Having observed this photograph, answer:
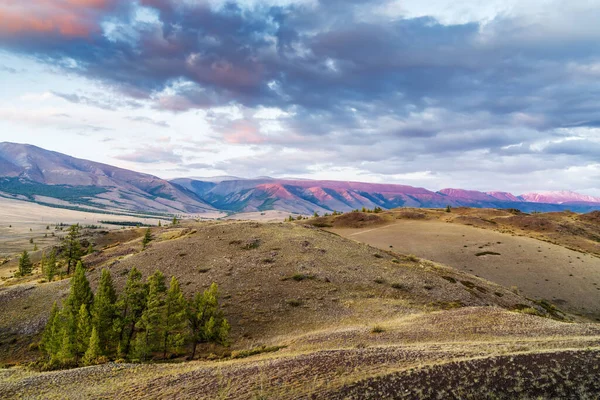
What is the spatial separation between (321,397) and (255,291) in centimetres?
3513

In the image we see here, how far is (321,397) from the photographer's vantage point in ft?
56.7

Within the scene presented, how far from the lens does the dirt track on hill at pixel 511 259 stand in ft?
241

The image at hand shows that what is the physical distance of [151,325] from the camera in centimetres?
3797

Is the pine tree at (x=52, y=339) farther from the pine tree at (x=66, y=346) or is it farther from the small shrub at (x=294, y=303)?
the small shrub at (x=294, y=303)

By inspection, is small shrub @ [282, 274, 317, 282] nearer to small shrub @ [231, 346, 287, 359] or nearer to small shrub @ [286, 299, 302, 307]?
small shrub @ [286, 299, 302, 307]

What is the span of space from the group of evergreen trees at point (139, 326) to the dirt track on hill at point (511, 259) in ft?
222

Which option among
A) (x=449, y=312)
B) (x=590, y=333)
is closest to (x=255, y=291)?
(x=449, y=312)

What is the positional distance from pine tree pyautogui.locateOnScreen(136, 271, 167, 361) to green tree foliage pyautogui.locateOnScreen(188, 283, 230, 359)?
11.0 feet

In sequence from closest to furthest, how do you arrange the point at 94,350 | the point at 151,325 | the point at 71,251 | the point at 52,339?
the point at 94,350 < the point at 151,325 < the point at 52,339 < the point at 71,251

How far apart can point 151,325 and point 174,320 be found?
2.47 meters

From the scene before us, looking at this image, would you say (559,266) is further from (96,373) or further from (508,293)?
(96,373)

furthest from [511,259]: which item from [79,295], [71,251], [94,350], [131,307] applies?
[71,251]

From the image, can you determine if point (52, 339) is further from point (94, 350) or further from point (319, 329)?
point (319, 329)

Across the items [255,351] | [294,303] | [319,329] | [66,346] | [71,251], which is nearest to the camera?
[255,351]
